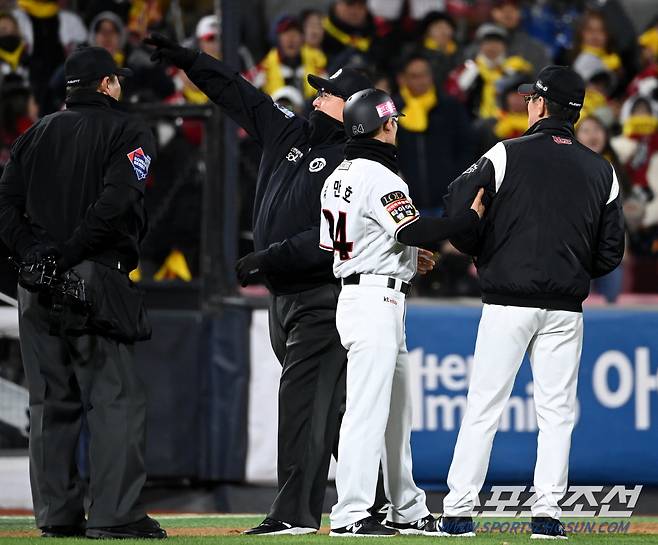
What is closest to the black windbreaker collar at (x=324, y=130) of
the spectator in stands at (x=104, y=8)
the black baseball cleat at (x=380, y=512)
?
the black baseball cleat at (x=380, y=512)

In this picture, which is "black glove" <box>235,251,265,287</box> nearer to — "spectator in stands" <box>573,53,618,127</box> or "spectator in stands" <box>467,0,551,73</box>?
"spectator in stands" <box>573,53,618,127</box>

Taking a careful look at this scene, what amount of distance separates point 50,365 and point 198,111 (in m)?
3.53

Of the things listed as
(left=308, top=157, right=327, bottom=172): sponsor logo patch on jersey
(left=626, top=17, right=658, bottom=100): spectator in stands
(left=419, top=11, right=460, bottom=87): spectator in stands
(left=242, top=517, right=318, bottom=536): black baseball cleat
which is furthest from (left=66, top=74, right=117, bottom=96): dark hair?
(left=626, top=17, right=658, bottom=100): spectator in stands

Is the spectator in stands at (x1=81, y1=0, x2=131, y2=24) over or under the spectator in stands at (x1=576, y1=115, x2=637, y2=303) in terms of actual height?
over

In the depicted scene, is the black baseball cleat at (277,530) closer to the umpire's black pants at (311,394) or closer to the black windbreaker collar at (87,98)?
the umpire's black pants at (311,394)

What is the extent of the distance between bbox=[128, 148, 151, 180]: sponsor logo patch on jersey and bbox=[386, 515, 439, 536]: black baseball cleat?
6.16 ft

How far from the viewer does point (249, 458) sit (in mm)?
8148

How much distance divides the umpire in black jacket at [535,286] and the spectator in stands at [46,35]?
19.1 feet

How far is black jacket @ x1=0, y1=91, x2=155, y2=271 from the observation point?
5406 mm

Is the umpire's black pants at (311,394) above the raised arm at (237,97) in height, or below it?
below

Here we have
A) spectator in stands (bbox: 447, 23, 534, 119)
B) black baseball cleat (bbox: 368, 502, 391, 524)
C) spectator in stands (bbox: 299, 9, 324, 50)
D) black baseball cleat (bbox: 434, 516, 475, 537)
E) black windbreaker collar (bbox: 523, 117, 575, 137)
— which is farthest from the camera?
spectator in stands (bbox: 447, 23, 534, 119)

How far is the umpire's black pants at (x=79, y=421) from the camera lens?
5.36 metres

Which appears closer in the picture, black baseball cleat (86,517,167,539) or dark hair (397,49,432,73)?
black baseball cleat (86,517,167,539)

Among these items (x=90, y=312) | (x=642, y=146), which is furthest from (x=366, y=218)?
(x=642, y=146)
